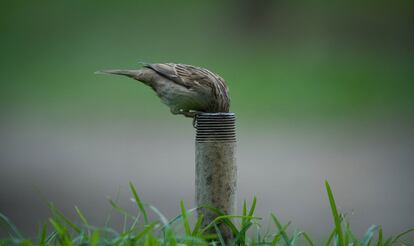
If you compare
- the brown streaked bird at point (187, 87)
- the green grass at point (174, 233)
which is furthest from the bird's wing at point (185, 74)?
the green grass at point (174, 233)

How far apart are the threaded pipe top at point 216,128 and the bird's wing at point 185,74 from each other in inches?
34.9

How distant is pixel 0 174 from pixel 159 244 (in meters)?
5.94

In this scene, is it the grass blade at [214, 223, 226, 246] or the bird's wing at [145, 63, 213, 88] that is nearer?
the grass blade at [214, 223, 226, 246]

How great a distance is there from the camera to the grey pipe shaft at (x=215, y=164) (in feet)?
13.5

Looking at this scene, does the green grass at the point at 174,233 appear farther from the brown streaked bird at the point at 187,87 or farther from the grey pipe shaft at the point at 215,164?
the brown streaked bird at the point at 187,87

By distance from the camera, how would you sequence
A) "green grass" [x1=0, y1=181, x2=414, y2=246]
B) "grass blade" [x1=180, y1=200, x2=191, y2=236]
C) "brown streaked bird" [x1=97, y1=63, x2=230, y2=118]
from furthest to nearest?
1. "brown streaked bird" [x1=97, y1=63, x2=230, y2=118]
2. "grass blade" [x1=180, y1=200, x2=191, y2=236]
3. "green grass" [x1=0, y1=181, x2=414, y2=246]

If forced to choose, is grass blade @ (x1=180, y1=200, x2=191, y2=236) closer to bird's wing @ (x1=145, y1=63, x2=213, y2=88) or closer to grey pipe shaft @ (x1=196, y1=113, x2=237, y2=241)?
grey pipe shaft @ (x1=196, y1=113, x2=237, y2=241)

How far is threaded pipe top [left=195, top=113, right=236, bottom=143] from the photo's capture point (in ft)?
13.5

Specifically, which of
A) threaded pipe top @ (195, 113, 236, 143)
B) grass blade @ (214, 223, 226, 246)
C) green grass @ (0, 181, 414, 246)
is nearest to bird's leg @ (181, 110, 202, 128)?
threaded pipe top @ (195, 113, 236, 143)

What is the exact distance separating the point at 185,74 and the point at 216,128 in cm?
141

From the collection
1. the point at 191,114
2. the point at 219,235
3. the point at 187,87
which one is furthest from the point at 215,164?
the point at 187,87

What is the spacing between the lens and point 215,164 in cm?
412

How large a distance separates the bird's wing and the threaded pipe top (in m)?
0.89

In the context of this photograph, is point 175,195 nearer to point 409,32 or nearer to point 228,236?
point 228,236
